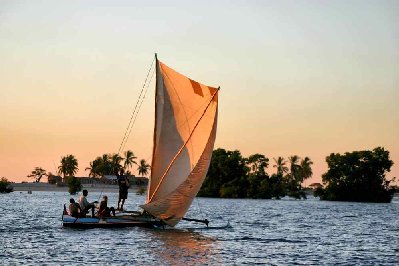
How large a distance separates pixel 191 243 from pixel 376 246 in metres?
14.7

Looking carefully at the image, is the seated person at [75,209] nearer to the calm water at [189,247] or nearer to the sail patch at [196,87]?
the calm water at [189,247]

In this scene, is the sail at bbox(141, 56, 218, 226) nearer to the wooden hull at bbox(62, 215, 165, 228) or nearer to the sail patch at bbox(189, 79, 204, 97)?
the sail patch at bbox(189, 79, 204, 97)

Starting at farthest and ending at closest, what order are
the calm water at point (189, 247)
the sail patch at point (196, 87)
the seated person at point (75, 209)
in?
the sail patch at point (196, 87) → the seated person at point (75, 209) → the calm water at point (189, 247)

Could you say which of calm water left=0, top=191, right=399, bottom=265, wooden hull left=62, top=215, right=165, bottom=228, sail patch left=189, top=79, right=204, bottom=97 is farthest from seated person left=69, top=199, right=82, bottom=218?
sail patch left=189, top=79, right=204, bottom=97

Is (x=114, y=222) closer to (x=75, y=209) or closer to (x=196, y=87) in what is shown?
(x=75, y=209)

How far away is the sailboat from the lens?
191 feet

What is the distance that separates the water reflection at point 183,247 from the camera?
45188mm

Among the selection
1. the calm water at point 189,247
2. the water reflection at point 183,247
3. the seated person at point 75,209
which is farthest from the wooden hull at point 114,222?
the water reflection at point 183,247

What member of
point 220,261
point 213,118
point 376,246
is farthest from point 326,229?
point 220,261

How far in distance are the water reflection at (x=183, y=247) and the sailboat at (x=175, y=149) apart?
184 centimetres

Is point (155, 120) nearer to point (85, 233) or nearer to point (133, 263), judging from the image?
point (85, 233)

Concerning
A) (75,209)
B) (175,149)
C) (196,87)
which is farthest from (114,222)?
(196,87)

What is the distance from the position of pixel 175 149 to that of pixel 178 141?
0.67 m

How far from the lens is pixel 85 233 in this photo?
5834 centimetres
